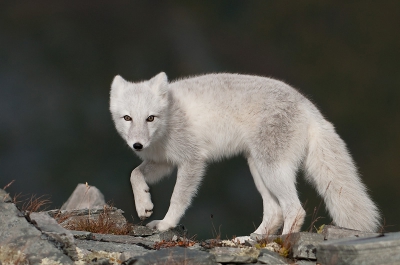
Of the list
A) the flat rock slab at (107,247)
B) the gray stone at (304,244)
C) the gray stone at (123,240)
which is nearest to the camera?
the gray stone at (304,244)

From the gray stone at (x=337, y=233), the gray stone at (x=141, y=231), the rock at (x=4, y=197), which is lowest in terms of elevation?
the gray stone at (x=141, y=231)

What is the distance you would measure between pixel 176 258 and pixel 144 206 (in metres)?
1.71

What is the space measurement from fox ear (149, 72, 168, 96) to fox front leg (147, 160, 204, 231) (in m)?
0.75

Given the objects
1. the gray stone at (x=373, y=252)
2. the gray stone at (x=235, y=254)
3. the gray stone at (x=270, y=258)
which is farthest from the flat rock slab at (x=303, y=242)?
the gray stone at (x=373, y=252)

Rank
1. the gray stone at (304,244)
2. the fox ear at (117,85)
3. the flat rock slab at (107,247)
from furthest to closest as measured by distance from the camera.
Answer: the fox ear at (117,85)
the flat rock slab at (107,247)
the gray stone at (304,244)

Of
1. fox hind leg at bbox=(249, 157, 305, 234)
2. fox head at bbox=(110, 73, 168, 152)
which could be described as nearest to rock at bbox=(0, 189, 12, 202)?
fox head at bbox=(110, 73, 168, 152)

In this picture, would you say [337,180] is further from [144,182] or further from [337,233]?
[144,182]

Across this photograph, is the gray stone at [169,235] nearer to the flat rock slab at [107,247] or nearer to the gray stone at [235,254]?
the flat rock slab at [107,247]

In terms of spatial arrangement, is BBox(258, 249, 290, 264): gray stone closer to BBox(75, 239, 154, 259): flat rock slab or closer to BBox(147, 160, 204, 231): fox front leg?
BBox(75, 239, 154, 259): flat rock slab

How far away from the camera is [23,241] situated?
10.9ft

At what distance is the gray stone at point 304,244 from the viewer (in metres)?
3.65

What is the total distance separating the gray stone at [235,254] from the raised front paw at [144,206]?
4.23 ft

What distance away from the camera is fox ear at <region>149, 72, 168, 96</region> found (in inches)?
197

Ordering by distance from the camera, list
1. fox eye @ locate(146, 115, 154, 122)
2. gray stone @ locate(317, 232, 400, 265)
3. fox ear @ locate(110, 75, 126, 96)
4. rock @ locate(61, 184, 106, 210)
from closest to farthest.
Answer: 1. gray stone @ locate(317, 232, 400, 265)
2. fox eye @ locate(146, 115, 154, 122)
3. fox ear @ locate(110, 75, 126, 96)
4. rock @ locate(61, 184, 106, 210)
